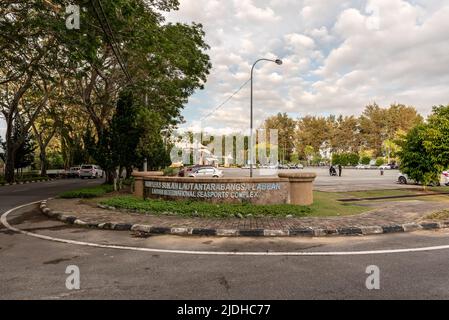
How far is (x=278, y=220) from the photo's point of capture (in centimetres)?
980

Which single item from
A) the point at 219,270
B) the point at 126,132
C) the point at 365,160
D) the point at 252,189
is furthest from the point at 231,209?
the point at 365,160

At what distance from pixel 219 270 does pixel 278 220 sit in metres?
4.52

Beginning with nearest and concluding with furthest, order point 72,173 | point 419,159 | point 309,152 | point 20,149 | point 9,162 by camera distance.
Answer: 1. point 419,159
2. point 9,162
3. point 20,149
4. point 72,173
5. point 309,152

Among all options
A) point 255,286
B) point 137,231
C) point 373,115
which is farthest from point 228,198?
point 373,115

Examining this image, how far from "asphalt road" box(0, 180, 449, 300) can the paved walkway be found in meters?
0.88

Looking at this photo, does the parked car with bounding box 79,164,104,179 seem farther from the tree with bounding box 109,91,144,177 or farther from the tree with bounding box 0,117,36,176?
the tree with bounding box 109,91,144,177

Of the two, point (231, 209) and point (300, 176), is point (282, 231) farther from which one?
point (300, 176)

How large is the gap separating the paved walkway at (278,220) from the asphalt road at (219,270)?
0.88 meters

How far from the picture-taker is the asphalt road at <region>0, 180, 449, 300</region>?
4.60 meters

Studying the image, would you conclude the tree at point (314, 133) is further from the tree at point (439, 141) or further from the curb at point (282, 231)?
the curb at point (282, 231)
